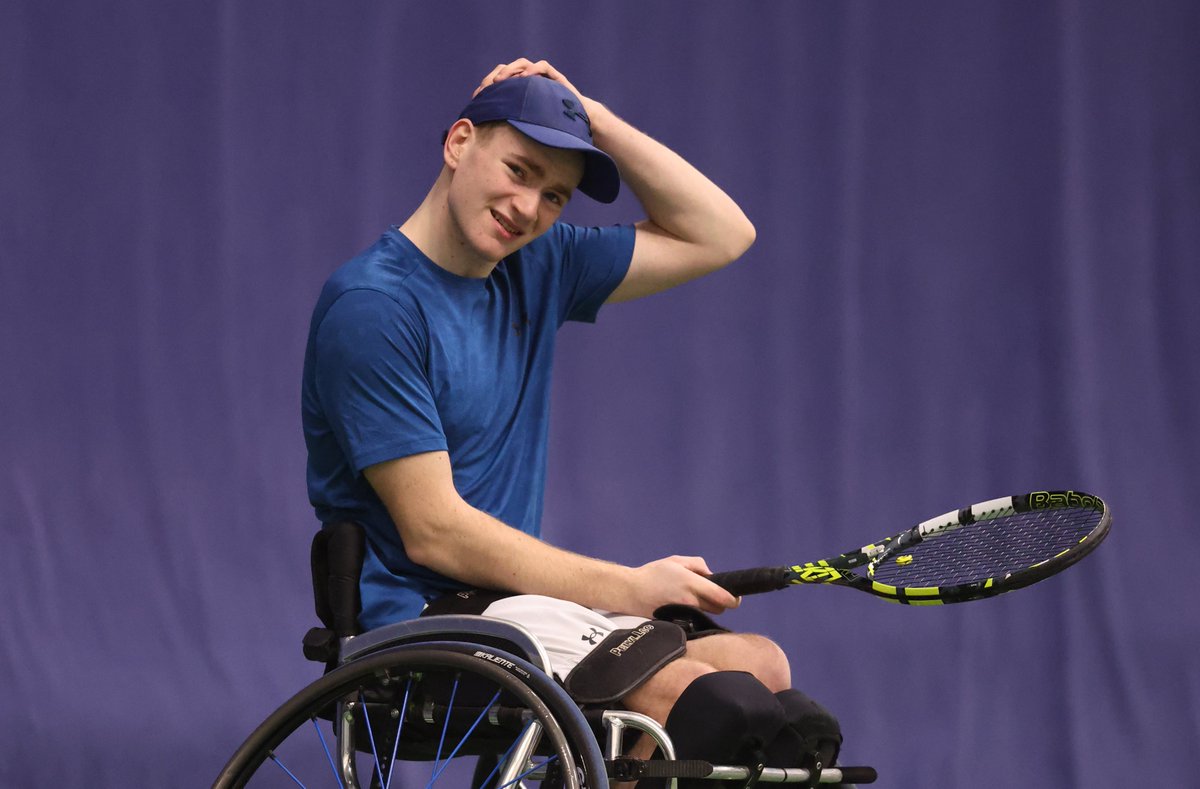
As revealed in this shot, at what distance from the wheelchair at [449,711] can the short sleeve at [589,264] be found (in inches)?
20.3

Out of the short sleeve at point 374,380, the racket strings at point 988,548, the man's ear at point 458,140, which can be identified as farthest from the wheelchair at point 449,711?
the man's ear at point 458,140

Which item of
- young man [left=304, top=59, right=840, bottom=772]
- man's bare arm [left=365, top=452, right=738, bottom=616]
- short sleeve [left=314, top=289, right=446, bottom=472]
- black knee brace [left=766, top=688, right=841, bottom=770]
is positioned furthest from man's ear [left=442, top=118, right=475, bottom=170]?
black knee brace [left=766, top=688, right=841, bottom=770]

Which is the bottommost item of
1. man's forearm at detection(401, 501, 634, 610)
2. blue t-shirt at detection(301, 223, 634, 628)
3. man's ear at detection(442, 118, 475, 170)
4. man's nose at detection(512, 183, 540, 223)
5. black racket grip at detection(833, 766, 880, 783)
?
black racket grip at detection(833, 766, 880, 783)

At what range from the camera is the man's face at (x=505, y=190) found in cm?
186

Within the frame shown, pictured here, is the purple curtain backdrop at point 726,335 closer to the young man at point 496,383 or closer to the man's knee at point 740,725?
the young man at point 496,383

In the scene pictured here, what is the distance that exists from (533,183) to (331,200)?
137 centimetres

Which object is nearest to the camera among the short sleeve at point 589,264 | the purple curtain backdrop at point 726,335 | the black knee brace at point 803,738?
the black knee brace at point 803,738

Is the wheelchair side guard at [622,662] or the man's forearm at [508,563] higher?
the man's forearm at [508,563]

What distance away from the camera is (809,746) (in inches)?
62.6

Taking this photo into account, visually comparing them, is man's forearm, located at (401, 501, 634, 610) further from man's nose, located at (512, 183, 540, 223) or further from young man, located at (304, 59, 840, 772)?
man's nose, located at (512, 183, 540, 223)

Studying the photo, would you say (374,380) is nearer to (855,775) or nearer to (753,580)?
(753,580)

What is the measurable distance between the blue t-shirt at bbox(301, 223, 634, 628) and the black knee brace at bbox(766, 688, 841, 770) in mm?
446

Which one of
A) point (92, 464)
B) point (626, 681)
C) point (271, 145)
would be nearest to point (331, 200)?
point (271, 145)

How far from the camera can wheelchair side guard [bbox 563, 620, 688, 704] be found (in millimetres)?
1551
